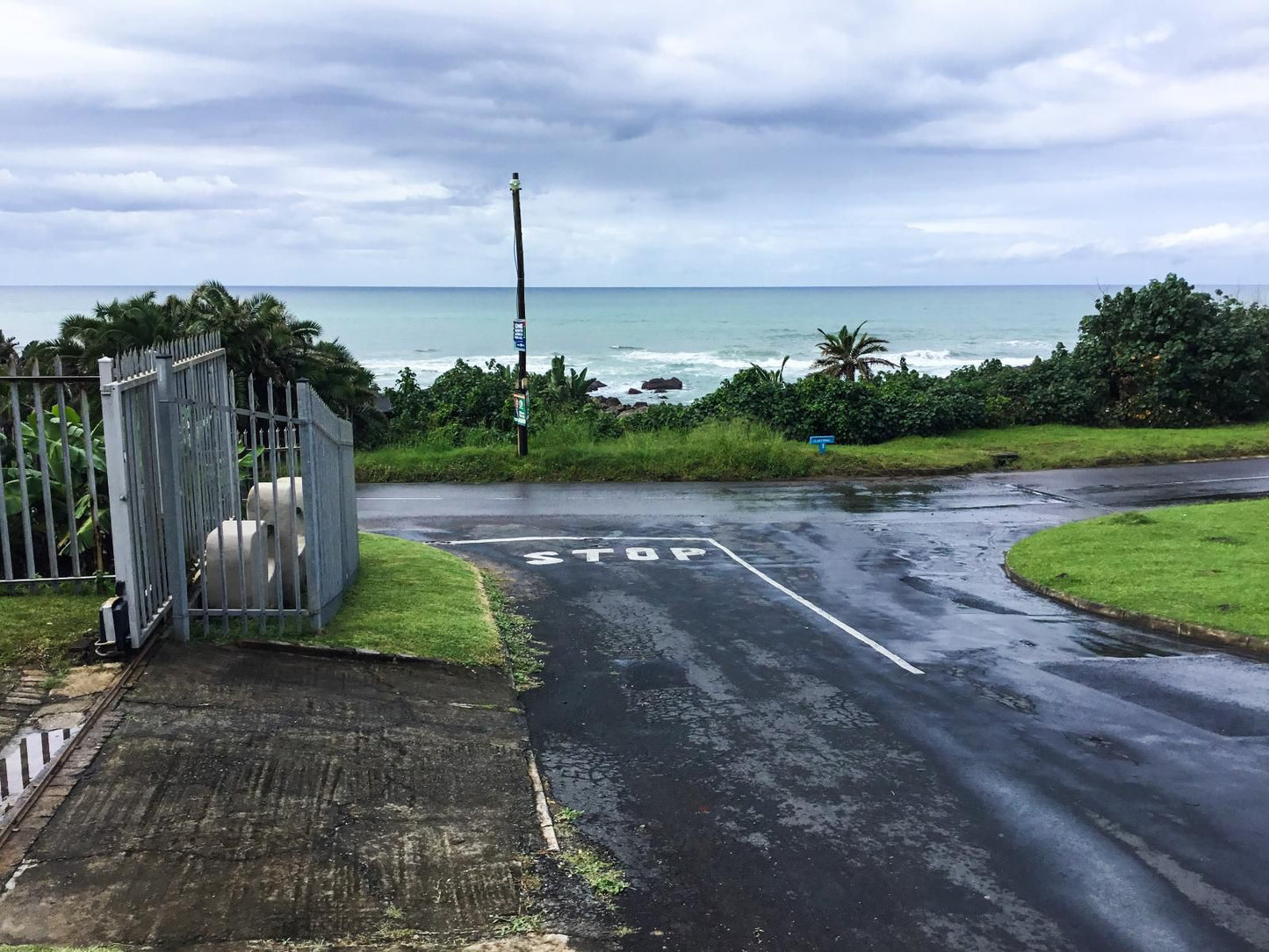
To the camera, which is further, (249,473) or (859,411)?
(859,411)

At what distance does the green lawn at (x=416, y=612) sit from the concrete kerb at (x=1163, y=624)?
739 centimetres

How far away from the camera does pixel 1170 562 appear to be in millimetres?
14547

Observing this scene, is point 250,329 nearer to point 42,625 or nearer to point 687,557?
point 687,557

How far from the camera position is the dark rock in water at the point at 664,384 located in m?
72.2

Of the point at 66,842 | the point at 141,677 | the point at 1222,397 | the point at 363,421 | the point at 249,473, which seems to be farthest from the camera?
the point at 1222,397

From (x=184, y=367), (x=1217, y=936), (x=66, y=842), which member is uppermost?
(x=184, y=367)

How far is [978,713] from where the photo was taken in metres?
8.56

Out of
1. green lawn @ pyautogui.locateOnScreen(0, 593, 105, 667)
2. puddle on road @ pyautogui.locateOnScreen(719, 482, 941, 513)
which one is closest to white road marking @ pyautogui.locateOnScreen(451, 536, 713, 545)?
puddle on road @ pyautogui.locateOnScreen(719, 482, 941, 513)

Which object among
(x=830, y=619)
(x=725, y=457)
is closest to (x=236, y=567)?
(x=830, y=619)

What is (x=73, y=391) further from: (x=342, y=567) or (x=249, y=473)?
(x=342, y=567)

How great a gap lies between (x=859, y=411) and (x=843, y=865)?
25677 millimetres

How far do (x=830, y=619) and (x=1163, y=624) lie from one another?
3.76m

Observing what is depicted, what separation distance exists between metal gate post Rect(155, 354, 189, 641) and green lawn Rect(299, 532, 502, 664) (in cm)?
107

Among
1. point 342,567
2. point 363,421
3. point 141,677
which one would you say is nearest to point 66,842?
point 141,677
